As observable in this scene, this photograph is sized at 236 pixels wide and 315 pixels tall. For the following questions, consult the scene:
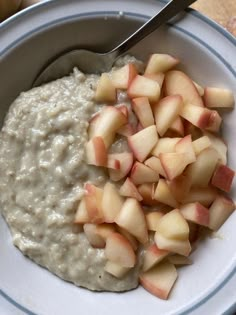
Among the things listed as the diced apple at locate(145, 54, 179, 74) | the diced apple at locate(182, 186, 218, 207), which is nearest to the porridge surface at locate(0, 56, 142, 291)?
the diced apple at locate(145, 54, 179, 74)

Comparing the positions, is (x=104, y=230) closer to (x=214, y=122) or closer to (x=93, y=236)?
(x=93, y=236)

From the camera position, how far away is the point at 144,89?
147 cm

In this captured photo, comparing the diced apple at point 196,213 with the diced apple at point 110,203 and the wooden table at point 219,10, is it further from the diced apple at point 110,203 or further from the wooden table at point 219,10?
the wooden table at point 219,10

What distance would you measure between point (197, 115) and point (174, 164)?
16 cm

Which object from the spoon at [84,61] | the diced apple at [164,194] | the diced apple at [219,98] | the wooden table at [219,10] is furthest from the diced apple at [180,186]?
the wooden table at [219,10]

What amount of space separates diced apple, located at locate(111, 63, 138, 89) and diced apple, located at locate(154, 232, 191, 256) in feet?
1.34

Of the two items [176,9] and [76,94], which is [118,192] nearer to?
[76,94]

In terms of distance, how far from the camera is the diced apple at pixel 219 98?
148cm

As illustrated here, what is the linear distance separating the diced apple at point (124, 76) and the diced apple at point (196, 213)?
363 millimetres

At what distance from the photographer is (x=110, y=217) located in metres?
1.40

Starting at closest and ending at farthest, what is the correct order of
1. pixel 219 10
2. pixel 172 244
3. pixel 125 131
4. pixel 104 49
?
→ pixel 172 244 → pixel 125 131 → pixel 104 49 → pixel 219 10

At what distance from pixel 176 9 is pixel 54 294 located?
0.81m

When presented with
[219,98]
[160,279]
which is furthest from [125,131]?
[160,279]

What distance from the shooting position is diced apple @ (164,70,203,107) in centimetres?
148
